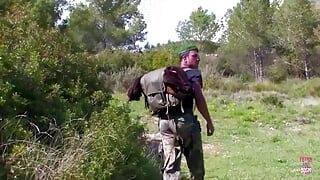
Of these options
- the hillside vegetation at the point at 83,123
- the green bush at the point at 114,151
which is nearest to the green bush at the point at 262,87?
the hillside vegetation at the point at 83,123

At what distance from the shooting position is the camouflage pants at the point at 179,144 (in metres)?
6.90

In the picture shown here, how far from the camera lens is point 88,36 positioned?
43.1m

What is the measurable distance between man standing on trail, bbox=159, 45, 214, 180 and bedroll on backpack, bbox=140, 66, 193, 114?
105 mm

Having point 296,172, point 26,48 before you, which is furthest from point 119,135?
point 296,172

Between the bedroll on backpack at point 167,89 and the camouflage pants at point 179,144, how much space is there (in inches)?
7.3

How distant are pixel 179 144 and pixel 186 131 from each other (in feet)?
0.59

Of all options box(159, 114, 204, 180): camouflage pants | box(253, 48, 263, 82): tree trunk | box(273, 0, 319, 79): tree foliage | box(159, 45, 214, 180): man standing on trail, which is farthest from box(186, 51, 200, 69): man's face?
box(253, 48, 263, 82): tree trunk

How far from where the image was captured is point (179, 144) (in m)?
6.99

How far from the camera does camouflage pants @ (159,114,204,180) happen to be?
6.90 metres

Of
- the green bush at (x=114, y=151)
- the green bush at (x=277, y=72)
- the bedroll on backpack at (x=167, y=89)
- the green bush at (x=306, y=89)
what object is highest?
the bedroll on backpack at (x=167, y=89)

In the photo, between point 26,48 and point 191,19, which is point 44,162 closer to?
point 26,48

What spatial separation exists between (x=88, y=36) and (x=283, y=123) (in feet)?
79.2

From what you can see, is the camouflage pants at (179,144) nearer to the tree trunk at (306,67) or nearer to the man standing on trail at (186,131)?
the man standing on trail at (186,131)

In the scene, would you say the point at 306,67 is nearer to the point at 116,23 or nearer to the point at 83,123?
the point at 116,23
